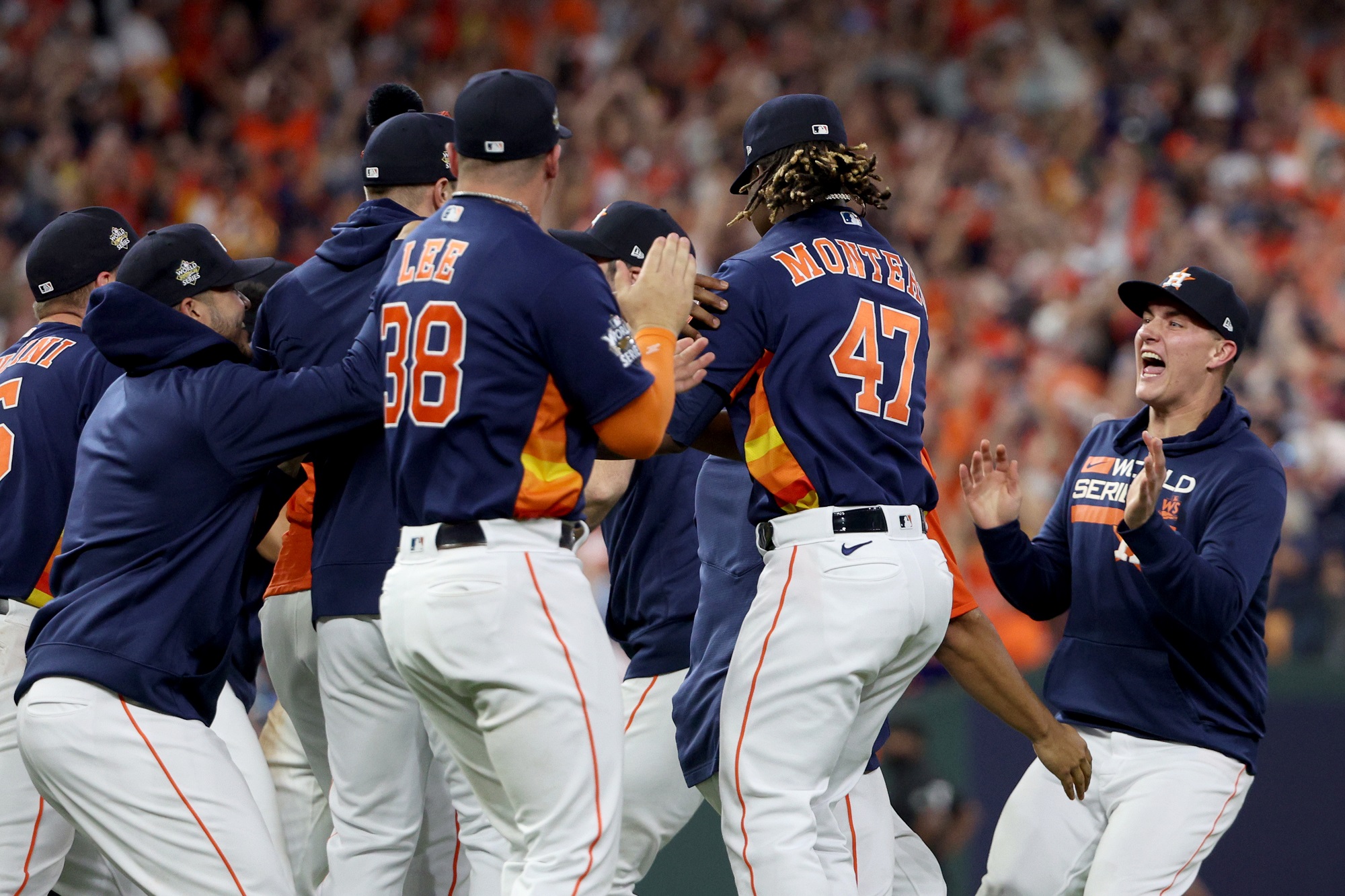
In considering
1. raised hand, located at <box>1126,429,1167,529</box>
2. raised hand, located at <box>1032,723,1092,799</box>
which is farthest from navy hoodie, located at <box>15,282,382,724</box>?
raised hand, located at <box>1032,723,1092,799</box>

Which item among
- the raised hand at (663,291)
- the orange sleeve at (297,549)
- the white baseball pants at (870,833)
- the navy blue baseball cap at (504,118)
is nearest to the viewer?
the navy blue baseball cap at (504,118)

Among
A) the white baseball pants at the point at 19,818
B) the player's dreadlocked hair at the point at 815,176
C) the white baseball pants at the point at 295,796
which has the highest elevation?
the player's dreadlocked hair at the point at 815,176

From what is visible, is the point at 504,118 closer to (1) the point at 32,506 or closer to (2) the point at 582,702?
(2) the point at 582,702

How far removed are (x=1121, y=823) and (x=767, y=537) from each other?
1443 millimetres

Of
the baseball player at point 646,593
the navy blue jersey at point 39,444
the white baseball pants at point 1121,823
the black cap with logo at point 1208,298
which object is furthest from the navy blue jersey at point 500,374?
the black cap with logo at point 1208,298

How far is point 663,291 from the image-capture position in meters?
3.65

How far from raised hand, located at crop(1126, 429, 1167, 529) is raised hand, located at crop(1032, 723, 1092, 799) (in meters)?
0.67

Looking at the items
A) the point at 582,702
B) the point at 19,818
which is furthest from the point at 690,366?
the point at 19,818

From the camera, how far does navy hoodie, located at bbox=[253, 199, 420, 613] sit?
13.5 ft

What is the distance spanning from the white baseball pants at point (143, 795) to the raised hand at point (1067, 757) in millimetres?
2203

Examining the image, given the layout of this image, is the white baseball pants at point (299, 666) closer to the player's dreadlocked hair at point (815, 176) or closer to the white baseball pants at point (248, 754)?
the white baseball pants at point (248, 754)

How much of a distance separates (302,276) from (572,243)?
978mm

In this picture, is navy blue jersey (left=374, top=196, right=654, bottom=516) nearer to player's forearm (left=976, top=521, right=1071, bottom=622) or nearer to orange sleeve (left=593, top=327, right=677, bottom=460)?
orange sleeve (left=593, top=327, right=677, bottom=460)

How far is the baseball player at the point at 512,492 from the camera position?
329 centimetres
